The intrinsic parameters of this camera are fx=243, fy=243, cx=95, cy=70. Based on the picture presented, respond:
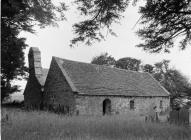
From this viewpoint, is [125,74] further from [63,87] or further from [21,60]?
[21,60]

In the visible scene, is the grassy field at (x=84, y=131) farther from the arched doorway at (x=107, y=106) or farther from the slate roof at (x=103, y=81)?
the arched doorway at (x=107, y=106)

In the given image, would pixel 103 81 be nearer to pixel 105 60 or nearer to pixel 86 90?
pixel 86 90

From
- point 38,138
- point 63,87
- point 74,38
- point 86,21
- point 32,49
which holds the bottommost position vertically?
point 38,138

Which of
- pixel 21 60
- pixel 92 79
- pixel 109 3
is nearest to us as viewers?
pixel 109 3

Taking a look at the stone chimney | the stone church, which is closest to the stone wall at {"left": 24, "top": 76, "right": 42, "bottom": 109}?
the stone church

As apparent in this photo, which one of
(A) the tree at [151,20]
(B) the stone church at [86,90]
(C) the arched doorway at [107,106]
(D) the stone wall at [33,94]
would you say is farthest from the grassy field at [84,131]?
(D) the stone wall at [33,94]

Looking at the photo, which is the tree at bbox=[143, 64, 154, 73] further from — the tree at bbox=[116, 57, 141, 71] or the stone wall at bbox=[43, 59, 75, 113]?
the stone wall at bbox=[43, 59, 75, 113]

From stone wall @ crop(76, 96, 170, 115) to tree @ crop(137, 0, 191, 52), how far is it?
1522 cm

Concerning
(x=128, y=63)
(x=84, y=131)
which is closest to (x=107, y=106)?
(x=84, y=131)

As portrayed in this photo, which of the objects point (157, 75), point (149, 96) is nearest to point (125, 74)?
point (149, 96)

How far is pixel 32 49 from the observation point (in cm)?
3406

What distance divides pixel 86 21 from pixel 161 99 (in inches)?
1240

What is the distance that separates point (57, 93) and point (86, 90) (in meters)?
3.75

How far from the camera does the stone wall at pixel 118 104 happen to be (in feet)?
85.6
